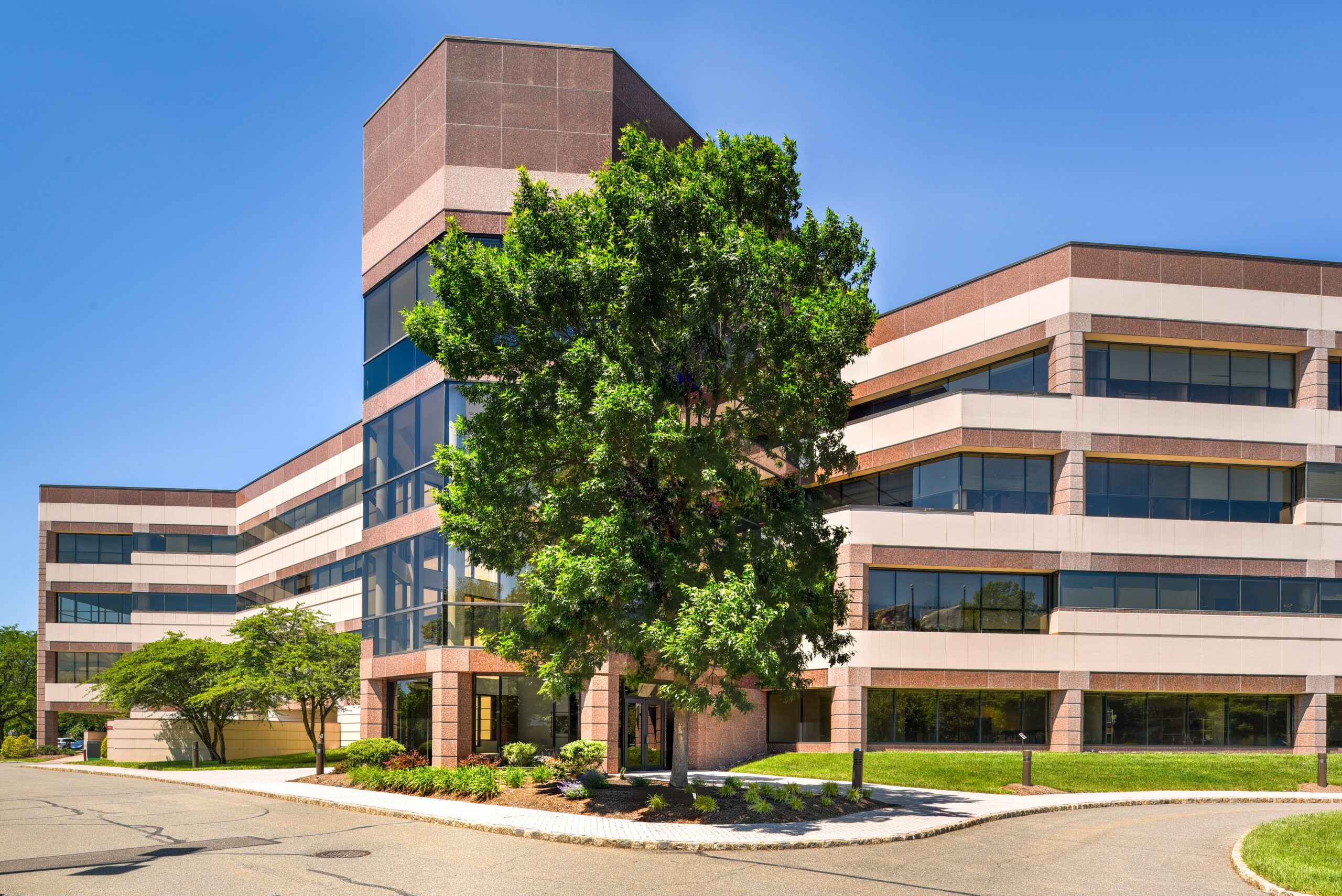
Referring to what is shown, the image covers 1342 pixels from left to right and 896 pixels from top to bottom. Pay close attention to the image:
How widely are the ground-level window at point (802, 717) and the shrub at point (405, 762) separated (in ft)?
49.1

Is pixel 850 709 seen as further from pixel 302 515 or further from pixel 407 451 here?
pixel 302 515

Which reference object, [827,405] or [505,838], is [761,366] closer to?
[827,405]

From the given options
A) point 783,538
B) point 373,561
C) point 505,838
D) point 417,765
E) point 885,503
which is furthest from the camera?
point 885,503

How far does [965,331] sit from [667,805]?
77.5 ft

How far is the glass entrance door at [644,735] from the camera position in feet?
103

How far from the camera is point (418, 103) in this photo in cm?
3086

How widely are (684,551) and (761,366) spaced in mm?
4354

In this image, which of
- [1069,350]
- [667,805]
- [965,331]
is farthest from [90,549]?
[1069,350]

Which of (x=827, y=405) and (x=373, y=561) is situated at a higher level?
(x=827, y=405)

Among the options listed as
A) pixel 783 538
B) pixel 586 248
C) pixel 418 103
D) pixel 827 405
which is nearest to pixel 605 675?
pixel 783 538

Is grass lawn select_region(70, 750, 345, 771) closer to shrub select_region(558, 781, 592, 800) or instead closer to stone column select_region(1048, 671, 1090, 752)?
shrub select_region(558, 781, 592, 800)

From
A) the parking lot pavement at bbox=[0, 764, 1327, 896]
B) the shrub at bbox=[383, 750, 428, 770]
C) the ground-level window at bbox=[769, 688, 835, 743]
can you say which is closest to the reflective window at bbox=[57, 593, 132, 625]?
the ground-level window at bbox=[769, 688, 835, 743]

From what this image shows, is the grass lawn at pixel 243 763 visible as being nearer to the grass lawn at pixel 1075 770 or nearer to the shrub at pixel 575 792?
the grass lawn at pixel 1075 770

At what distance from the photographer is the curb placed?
40.7 feet
